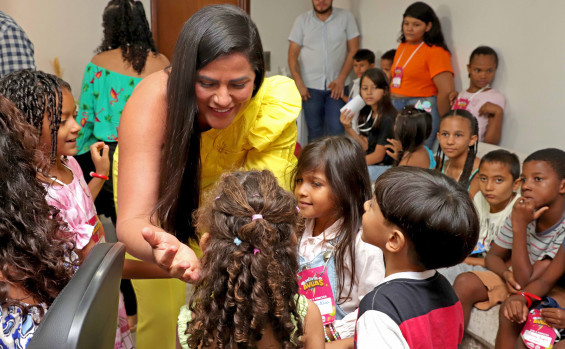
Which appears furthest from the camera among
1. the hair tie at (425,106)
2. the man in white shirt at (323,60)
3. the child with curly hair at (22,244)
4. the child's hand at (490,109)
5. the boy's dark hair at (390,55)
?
the man in white shirt at (323,60)

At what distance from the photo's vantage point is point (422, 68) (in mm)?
4270

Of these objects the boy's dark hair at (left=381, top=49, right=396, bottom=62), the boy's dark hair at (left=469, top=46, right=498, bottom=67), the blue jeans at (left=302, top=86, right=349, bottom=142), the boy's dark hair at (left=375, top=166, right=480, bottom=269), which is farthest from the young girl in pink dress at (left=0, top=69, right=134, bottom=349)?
the blue jeans at (left=302, top=86, right=349, bottom=142)

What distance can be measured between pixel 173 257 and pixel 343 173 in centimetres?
77

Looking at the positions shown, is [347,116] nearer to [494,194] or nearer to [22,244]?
[494,194]

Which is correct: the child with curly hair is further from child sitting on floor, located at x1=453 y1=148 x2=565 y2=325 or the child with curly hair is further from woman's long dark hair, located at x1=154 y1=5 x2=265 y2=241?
child sitting on floor, located at x1=453 y1=148 x2=565 y2=325

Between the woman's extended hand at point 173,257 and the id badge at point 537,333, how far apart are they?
1.39 m

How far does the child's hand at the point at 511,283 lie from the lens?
2.18 m

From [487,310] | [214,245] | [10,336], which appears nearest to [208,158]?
[214,245]

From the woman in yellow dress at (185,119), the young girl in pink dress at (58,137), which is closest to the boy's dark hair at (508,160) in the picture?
the woman in yellow dress at (185,119)

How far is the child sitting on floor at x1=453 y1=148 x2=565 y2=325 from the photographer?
2.17 meters

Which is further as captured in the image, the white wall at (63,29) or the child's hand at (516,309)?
the white wall at (63,29)

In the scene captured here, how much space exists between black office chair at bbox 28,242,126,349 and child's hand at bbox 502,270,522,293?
5.70 ft

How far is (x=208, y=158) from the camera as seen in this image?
1633 mm

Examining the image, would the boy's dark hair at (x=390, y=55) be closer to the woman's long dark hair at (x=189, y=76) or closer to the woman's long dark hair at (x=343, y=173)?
the woman's long dark hair at (x=343, y=173)
